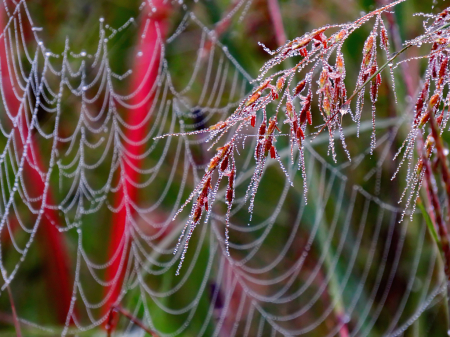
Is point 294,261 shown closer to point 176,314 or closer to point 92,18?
point 176,314

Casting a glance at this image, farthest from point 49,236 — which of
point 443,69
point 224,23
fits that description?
point 443,69

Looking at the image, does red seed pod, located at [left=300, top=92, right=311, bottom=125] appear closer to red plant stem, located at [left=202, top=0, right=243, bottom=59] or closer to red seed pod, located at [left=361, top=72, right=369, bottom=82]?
red seed pod, located at [left=361, top=72, right=369, bottom=82]

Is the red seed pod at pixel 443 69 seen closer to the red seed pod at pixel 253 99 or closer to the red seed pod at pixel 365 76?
the red seed pod at pixel 365 76

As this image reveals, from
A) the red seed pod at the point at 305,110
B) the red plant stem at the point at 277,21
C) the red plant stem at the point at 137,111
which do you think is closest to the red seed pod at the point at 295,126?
the red seed pod at the point at 305,110

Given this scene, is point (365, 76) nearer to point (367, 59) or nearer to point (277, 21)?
point (367, 59)

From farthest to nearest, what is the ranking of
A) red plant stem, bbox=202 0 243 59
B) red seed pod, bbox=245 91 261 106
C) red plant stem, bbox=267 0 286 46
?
red plant stem, bbox=202 0 243 59
red plant stem, bbox=267 0 286 46
red seed pod, bbox=245 91 261 106

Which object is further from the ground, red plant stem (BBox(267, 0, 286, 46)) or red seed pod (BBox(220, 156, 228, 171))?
red plant stem (BBox(267, 0, 286, 46))

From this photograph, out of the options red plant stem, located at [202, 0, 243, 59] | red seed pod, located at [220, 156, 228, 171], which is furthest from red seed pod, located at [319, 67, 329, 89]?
red plant stem, located at [202, 0, 243, 59]
